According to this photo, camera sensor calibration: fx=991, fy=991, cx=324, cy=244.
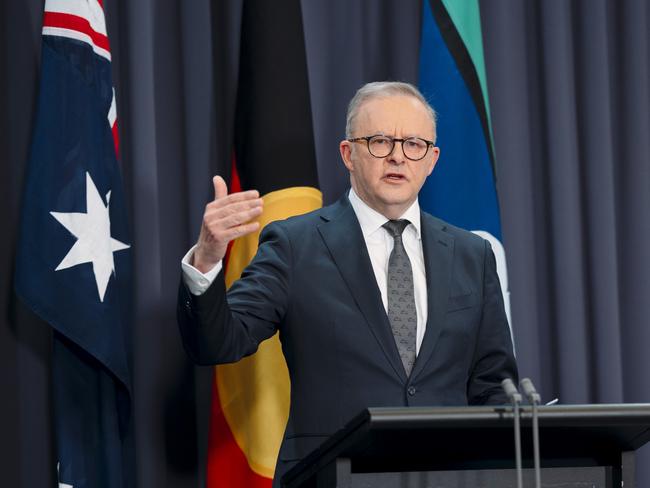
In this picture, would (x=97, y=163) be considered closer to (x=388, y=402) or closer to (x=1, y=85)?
(x=1, y=85)

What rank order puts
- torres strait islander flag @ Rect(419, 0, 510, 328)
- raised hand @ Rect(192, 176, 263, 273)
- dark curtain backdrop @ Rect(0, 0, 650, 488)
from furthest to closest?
1. torres strait islander flag @ Rect(419, 0, 510, 328)
2. dark curtain backdrop @ Rect(0, 0, 650, 488)
3. raised hand @ Rect(192, 176, 263, 273)

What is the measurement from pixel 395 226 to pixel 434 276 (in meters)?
0.18

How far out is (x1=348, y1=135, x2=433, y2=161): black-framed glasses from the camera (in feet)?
8.64

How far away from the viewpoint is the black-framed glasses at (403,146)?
2.63 meters

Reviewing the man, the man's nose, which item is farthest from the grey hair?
the man's nose

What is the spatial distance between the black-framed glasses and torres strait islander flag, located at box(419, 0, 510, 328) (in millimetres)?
771

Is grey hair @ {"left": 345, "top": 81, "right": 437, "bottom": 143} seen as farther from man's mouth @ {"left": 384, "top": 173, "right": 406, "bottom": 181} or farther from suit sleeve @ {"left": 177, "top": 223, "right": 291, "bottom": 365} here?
suit sleeve @ {"left": 177, "top": 223, "right": 291, "bottom": 365}

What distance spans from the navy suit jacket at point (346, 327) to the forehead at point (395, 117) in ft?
0.77

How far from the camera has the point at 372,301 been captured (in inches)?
98.1

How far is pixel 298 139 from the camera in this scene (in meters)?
3.17

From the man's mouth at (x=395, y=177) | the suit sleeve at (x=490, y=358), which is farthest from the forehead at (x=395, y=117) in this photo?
the suit sleeve at (x=490, y=358)

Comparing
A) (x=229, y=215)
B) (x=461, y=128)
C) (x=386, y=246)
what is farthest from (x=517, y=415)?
(x=461, y=128)

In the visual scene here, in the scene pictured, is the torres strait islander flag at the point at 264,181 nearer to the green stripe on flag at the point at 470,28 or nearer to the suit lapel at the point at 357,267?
the suit lapel at the point at 357,267

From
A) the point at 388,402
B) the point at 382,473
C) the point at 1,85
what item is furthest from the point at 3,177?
the point at 382,473
